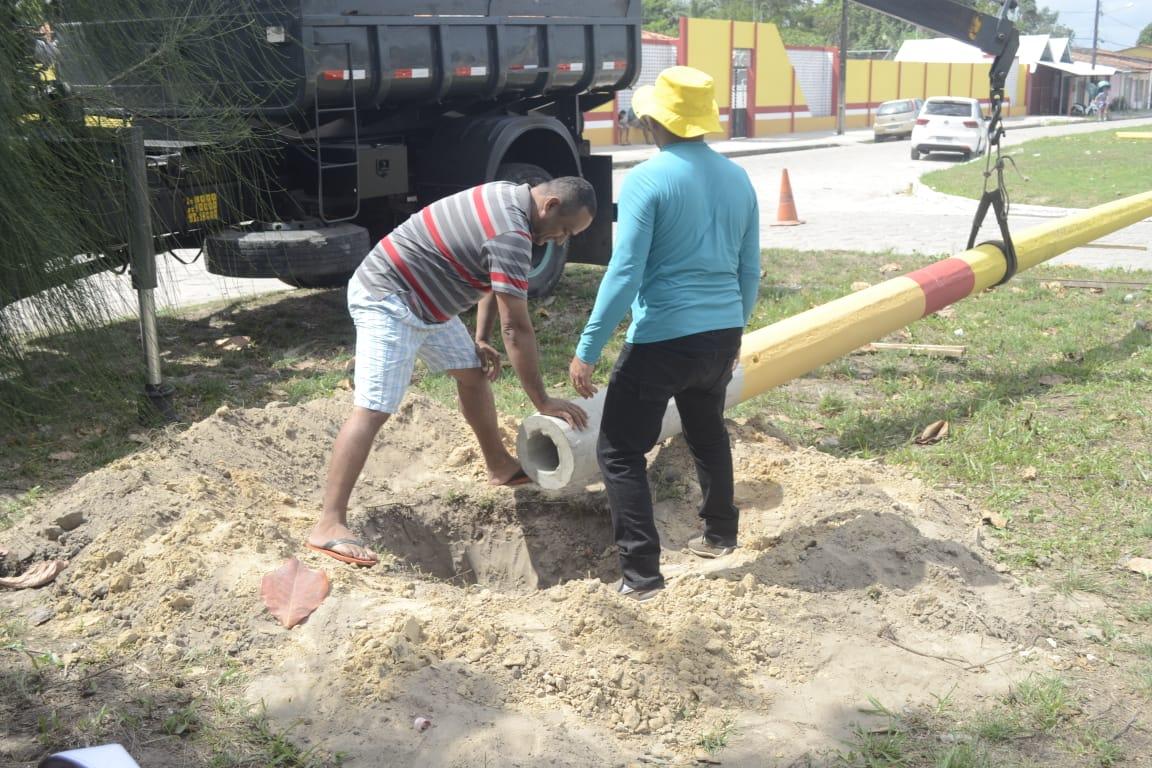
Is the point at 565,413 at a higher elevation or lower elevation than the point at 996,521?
higher

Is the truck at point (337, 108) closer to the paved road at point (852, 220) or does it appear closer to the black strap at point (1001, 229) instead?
the paved road at point (852, 220)

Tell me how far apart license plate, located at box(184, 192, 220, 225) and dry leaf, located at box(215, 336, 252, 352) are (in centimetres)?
213

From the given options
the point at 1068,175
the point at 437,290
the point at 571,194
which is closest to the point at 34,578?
the point at 437,290

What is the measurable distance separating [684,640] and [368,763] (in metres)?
1.11

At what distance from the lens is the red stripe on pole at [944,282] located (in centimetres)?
658

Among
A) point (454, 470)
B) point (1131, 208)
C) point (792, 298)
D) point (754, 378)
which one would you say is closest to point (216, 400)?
point (454, 470)

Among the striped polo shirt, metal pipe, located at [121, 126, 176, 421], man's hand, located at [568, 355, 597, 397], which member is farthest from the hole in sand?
metal pipe, located at [121, 126, 176, 421]

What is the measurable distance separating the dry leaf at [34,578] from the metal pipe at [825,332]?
1.79m

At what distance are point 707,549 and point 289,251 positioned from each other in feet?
11.7

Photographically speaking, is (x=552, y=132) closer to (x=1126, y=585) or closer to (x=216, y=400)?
(x=216, y=400)

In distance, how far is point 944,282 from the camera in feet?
22.1

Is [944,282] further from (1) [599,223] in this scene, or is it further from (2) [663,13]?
(2) [663,13]

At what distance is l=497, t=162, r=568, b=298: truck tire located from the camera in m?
8.50

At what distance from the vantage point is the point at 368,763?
2.98 m
